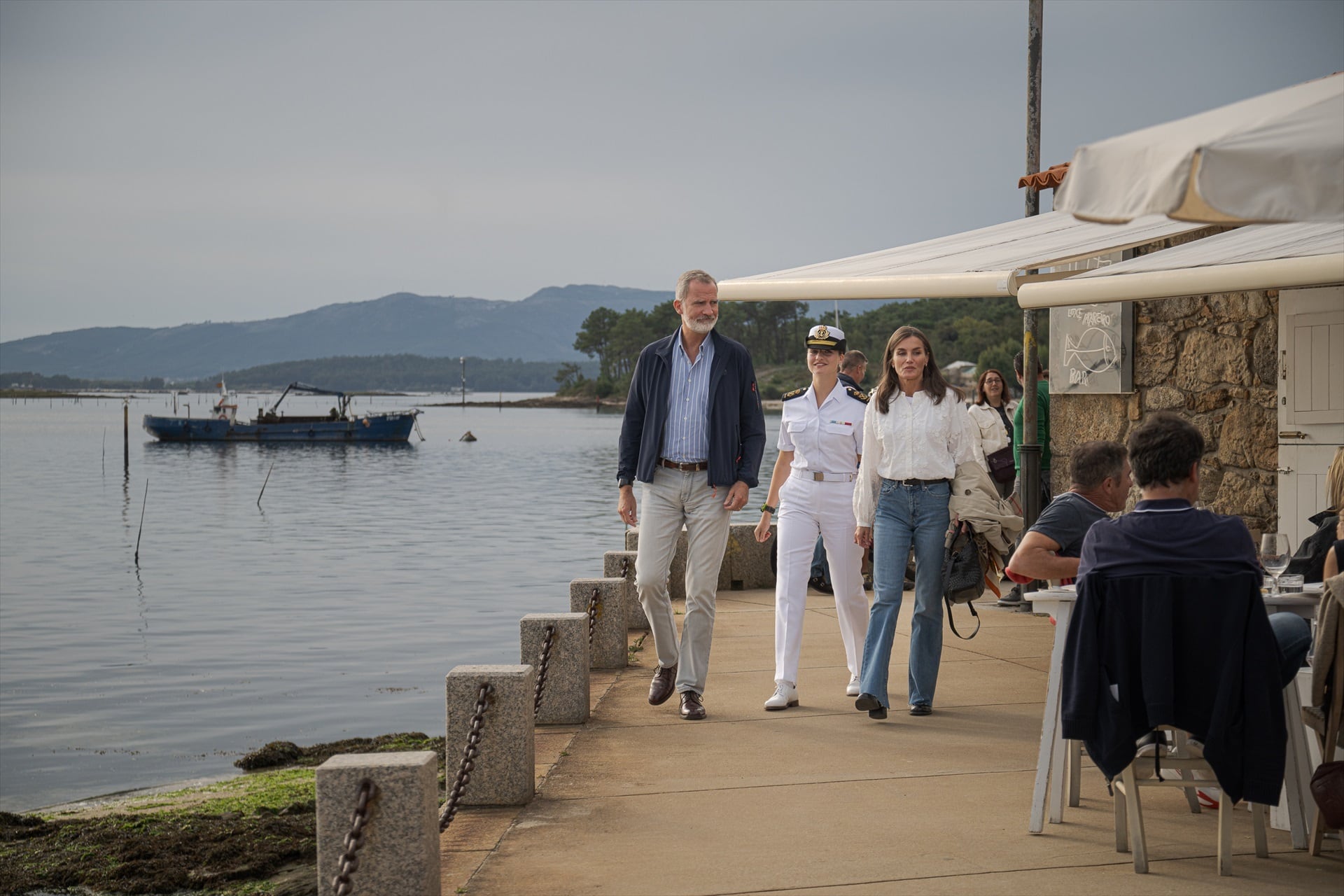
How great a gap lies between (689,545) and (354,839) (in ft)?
10.3

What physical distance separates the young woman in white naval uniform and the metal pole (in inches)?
135

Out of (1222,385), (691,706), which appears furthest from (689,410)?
(1222,385)

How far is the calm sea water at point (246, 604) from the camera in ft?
50.3

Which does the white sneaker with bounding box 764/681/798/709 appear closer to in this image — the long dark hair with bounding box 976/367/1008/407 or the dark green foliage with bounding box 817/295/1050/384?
the long dark hair with bounding box 976/367/1008/407

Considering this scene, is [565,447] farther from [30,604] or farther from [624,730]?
[624,730]

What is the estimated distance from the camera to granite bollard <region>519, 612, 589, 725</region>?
682 cm

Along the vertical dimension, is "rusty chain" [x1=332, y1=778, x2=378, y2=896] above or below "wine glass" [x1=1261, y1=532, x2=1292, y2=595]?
below

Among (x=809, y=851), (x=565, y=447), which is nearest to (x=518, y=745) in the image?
(x=809, y=851)

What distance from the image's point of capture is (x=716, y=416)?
685 cm

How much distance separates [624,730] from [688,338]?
2.04 metres

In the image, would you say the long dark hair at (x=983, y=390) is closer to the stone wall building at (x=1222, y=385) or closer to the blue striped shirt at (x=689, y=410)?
the stone wall building at (x=1222, y=385)

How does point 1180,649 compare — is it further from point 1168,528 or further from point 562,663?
point 562,663

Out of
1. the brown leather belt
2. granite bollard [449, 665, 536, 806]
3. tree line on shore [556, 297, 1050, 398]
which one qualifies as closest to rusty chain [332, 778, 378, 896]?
granite bollard [449, 665, 536, 806]

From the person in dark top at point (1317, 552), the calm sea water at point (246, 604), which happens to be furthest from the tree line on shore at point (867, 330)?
the person in dark top at point (1317, 552)
